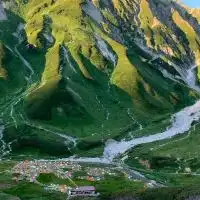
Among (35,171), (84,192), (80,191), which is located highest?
(35,171)

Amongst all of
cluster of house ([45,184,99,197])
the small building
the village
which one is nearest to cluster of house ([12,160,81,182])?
the village

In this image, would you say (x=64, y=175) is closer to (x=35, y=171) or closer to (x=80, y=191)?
(x=35, y=171)

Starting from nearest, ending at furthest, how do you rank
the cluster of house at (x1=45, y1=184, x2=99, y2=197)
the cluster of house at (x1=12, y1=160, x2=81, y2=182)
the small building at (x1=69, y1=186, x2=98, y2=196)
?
the small building at (x1=69, y1=186, x2=98, y2=196)
the cluster of house at (x1=45, y1=184, x2=99, y2=197)
the cluster of house at (x1=12, y1=160, x2=81, y2=182)

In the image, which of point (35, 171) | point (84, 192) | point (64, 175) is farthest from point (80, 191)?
point (35, 171)

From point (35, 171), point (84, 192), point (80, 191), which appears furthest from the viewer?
point (35, 171)

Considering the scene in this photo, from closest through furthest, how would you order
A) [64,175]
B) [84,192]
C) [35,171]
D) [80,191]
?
[84,192] → [80,191] → [64,175] → [35,171]

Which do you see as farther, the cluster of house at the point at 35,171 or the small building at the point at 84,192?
the cluster of house at the point at 35,171

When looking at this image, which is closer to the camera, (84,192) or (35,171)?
(84,192)

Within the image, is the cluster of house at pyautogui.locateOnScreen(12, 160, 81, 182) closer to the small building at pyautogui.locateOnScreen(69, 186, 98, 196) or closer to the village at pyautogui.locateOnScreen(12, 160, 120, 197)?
the village at pyautogui.locateOnScreen(12, 160, 120, 197)

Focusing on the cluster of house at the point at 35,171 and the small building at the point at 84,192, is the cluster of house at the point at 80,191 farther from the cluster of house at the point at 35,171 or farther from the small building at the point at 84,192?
the cluster of house at the point at 35,171

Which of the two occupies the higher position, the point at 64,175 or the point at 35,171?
the point at 35,171

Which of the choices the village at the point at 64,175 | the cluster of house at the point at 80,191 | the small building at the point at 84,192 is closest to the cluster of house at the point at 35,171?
the village at the point at 64,175

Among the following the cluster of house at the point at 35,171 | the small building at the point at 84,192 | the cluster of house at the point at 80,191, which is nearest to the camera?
the small building at the point at 84,192

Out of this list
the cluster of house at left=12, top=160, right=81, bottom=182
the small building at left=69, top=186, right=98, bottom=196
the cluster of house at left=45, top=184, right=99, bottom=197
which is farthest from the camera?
the cluster of house at left=12, top=160, right=81, bottom=182
